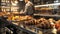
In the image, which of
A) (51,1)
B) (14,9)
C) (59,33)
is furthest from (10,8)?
(59,33)

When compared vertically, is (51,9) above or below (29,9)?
above

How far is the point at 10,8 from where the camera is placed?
5.28m

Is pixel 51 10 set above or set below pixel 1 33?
above

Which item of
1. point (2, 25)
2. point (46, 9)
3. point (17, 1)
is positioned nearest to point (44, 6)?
point (46, 9)

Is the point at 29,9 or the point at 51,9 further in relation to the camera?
the point at 29,9

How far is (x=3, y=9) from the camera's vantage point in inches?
216

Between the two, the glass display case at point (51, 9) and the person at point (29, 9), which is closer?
the glass display case at point (51, 9)

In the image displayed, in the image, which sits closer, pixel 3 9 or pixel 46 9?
pixel 46 9

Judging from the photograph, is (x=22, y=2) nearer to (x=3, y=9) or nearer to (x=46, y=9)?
(x=3, y=9)

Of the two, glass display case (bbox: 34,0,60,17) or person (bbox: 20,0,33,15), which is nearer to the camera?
glass display case (bbox: 34,0,60,17)

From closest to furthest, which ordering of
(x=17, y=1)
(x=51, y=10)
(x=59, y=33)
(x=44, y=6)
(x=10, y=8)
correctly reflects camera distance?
(x=59, y=33) < (x=51, y=10) < (x=44, y=6) < (x=10, y=8) < (x=17, y=1)

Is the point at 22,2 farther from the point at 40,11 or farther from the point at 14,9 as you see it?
the point at 40,11

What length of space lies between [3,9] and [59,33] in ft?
13.0

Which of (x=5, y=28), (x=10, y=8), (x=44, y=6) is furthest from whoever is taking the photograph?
(x=10, y=8)
